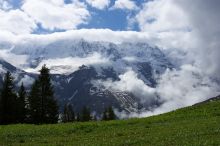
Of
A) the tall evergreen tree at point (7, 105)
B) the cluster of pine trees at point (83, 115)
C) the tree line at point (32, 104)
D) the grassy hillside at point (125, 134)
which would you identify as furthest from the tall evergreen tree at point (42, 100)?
the cluster of pine trees at point (83, 115)

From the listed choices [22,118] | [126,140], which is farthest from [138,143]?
[22,118]

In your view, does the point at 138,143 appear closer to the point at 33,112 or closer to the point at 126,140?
the point at 126,140

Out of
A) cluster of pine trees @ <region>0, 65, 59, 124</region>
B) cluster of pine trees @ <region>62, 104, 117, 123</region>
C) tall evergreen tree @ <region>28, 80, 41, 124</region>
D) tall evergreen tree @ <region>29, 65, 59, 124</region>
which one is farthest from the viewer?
cluster of pine trees @ <region>62, 104, 117, 123</region>

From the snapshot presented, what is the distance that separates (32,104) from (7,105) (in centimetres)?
653

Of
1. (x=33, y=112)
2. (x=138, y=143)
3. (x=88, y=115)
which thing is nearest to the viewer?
(x=138, y=143)

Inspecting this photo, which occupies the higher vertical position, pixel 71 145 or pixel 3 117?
pixel 3 117

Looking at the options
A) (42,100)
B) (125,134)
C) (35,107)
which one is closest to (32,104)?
(35,107)

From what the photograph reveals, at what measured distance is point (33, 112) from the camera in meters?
95.8

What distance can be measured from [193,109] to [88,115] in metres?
96.5

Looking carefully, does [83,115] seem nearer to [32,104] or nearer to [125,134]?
[32,104]

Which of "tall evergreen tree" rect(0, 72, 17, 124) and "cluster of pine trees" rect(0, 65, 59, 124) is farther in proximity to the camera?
"cluster of pine trees" rect(0, 65, 59, 124)

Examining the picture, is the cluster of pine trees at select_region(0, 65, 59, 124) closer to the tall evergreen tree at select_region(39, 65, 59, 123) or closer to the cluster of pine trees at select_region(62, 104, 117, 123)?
the tall evergreen tree at select_region(39, 65, 59, 123)

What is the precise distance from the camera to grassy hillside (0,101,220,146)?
29661 mm

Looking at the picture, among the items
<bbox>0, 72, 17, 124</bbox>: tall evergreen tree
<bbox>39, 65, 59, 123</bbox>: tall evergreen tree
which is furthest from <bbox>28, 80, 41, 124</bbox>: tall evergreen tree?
<bbox>0, 72, 17, 124</bbox>: tall evergreen tree
